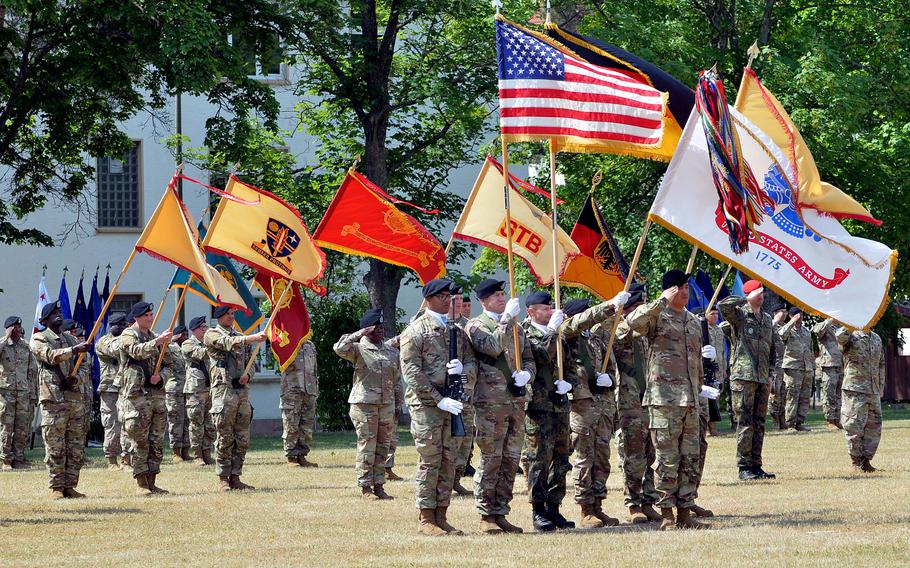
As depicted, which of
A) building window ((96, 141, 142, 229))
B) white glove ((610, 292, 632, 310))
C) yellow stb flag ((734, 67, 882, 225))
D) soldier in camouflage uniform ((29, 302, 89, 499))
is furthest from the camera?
building window ((96, 141, 142, 229))

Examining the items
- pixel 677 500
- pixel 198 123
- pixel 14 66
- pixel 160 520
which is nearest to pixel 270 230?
pixel 160 520

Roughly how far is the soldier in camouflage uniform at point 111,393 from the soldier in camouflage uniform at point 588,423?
7837 mm

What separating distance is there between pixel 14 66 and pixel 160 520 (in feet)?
50.5

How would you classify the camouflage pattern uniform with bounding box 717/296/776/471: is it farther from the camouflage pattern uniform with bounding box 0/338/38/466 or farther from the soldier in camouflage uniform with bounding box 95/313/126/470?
the camouflage pattern uniform with bounding box 0/338/38/466

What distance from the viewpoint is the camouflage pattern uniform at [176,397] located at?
22.1m

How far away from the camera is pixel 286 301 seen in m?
17.3

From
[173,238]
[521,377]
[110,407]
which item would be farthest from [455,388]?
[110,407]

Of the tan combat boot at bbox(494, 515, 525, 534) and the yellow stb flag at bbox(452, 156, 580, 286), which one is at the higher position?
the yellow stb flag at bbox(452, 156, 580, 286)

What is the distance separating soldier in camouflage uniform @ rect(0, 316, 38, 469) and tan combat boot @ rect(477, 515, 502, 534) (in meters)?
11.6

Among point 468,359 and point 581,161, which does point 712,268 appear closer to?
point 581,161

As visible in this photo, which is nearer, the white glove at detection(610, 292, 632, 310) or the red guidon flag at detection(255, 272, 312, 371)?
the white glove at detection(610, 292, 632, 310)

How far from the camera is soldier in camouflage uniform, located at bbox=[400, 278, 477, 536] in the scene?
1155 cm

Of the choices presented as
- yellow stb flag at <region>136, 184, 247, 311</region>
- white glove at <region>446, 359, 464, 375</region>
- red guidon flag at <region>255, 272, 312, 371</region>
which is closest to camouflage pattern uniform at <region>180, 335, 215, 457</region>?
red guidon flag at <region>255, 272, 312, 371</region>

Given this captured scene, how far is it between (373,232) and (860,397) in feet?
20.6
